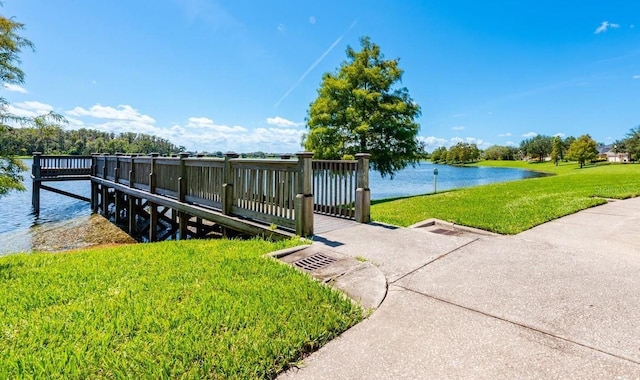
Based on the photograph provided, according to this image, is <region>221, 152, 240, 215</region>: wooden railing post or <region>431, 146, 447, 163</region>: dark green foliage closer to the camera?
<region>221, 152, 240, 215</region>: wooden railing post

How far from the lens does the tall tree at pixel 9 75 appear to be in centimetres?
484

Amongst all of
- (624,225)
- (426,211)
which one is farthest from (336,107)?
(624,225)

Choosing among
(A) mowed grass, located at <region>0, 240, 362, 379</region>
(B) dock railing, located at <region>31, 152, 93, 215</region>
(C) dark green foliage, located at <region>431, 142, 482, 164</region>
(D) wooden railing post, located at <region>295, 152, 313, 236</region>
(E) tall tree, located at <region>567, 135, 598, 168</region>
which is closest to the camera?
(A) mowed grass, located at <region>0, 240, 362, 379</region>

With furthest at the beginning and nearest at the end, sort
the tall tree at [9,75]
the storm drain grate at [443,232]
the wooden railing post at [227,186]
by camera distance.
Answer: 1. the wooden railing post at [227,186]
2. the storm drain grate at [443,232]
3. the tall tree at [9,75]

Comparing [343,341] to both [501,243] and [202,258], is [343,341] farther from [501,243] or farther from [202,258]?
[501,243]

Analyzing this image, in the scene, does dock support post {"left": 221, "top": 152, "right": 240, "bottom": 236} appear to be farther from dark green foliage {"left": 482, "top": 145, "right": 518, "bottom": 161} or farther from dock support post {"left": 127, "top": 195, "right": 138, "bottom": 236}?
dark green foliage {"left": 482, "top": 145, "right": 518, "bottom": 161}

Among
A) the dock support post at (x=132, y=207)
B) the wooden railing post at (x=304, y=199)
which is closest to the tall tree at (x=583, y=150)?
the wooden railing post at (x=304, y=199)

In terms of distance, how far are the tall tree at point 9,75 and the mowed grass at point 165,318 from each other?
1551 mm

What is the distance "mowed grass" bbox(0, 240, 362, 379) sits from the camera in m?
2.17

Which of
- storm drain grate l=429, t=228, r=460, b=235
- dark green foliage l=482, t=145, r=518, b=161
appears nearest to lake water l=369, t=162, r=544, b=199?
storm drain grate l=429, t=228, r=460, b=235

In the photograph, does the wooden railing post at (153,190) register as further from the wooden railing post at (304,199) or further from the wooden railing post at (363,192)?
the wooden railing post at (363,192)

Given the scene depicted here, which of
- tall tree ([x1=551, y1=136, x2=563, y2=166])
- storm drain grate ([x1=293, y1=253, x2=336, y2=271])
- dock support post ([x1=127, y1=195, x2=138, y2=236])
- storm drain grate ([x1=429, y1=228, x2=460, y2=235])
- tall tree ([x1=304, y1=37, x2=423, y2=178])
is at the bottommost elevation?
dock support post ([x1=127, y1=195, x2=138, y2=236])

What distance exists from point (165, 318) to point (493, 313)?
2.91 m

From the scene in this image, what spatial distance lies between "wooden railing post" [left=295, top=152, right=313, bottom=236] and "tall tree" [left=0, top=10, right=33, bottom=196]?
4.42 metres
